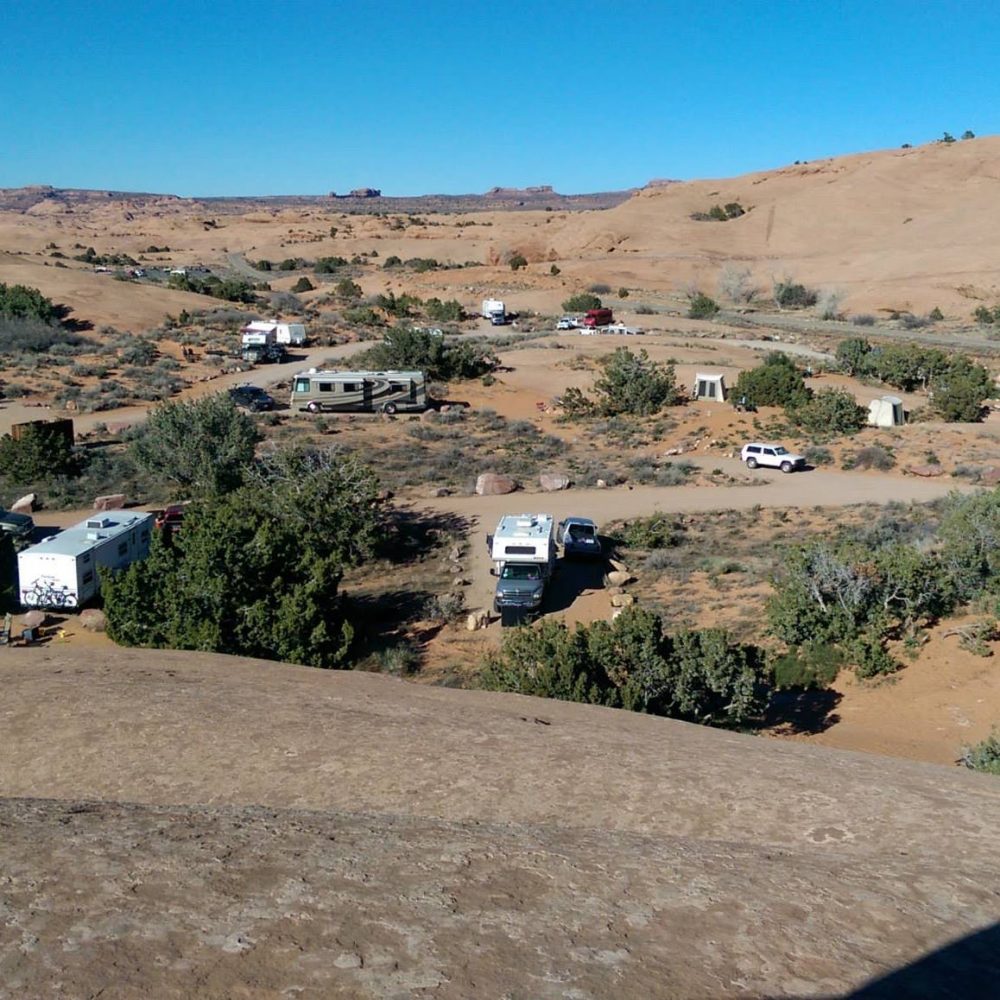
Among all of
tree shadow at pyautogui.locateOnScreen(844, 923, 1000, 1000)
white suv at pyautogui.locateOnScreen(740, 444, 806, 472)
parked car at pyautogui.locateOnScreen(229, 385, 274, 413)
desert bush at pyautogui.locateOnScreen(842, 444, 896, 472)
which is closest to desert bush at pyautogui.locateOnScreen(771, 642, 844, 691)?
tree shadow at pyautogui.locateOnScreen(844, 923, 1000, 1000)

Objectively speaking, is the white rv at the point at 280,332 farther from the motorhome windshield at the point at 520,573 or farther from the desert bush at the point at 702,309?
the motorhome windshield at the point at 520,573

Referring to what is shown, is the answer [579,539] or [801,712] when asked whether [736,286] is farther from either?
[801,712]

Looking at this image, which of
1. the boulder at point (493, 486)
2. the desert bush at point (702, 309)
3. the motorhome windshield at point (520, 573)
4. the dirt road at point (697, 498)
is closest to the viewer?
the motorhome windshield at point (520, 573)

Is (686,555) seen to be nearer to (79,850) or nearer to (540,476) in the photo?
(540,476)

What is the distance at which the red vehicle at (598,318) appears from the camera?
A: 70.1 m

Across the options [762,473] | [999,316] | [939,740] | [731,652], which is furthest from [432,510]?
[999,316]

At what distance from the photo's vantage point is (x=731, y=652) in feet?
54.0

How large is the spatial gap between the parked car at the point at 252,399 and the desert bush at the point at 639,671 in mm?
32179

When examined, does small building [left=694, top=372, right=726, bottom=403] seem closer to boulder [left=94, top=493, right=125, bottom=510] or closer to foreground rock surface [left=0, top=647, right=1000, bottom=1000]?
boulder [left=94, top=493, right=125, bottom=510]

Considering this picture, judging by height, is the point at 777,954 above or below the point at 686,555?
above

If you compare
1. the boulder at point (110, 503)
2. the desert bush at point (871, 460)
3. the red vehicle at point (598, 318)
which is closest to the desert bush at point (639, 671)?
the boulder at point (110, 503)

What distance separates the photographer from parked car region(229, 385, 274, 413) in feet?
150

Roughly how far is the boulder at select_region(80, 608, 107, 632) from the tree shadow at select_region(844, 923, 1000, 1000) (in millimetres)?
18548

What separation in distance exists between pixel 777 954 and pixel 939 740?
11.5 meters
